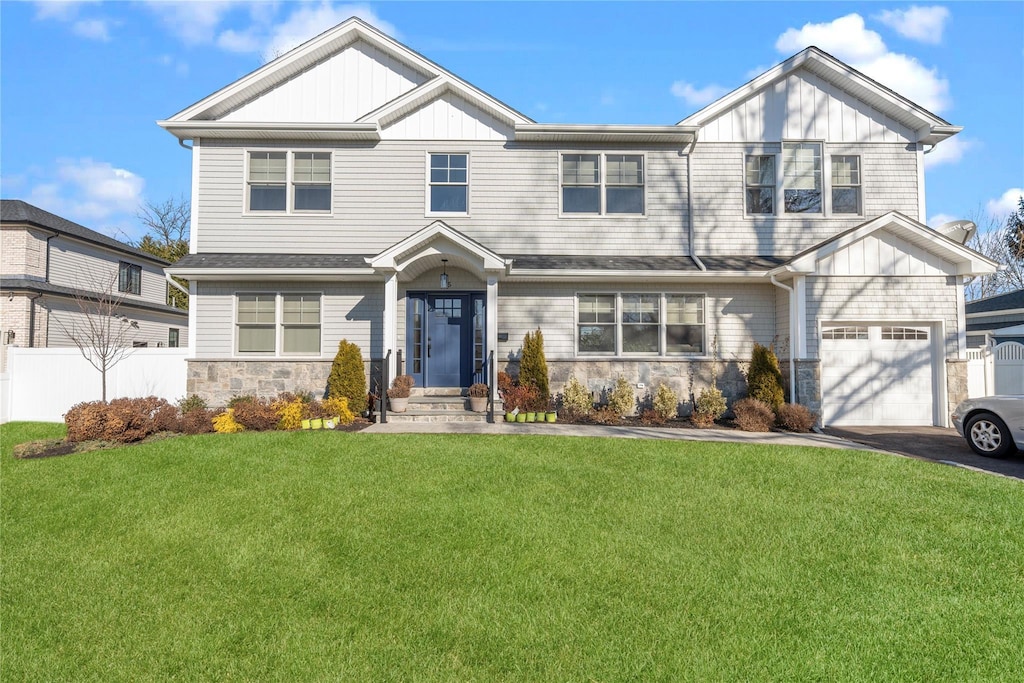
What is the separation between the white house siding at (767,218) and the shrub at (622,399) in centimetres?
381

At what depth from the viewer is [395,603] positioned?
375 centimetres

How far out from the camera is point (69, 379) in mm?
12492

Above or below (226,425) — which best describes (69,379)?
above

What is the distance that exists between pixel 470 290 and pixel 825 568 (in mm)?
9170

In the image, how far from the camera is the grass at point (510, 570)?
10.4ft

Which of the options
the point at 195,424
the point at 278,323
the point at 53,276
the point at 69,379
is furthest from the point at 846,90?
the point at 53,276

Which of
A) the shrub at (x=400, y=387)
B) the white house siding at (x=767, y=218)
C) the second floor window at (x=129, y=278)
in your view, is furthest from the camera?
the second floor window at (x=129, y=278)

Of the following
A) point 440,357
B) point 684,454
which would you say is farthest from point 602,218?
point 684,454

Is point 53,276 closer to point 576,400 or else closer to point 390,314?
point 390,314

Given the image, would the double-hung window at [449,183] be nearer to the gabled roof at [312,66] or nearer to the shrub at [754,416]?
the gabled roof at [312,66]

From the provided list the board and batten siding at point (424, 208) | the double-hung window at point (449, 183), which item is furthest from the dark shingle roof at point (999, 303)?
the double-hung window at point (449, 183)

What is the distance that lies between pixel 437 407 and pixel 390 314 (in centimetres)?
224

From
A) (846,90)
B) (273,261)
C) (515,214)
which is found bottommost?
(273,261)

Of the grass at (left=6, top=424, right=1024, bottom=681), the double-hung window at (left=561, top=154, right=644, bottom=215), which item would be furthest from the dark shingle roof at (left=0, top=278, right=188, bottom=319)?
the double-hung window at (left=561, top=154, right=644, bottom=215)
